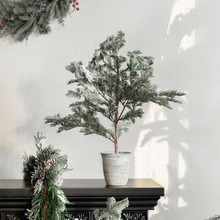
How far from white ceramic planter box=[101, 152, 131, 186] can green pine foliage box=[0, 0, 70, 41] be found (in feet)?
2.87

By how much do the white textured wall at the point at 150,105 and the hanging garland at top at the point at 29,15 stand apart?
0.05 meters

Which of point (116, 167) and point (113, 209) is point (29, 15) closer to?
point (116, 167)

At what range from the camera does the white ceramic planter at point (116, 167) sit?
1.71 m

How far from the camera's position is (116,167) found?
1.71 metres

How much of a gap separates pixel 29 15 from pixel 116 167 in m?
1.02

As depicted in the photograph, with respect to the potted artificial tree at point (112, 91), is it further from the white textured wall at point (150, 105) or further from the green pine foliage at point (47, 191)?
the white textured wall at point (150, 105)

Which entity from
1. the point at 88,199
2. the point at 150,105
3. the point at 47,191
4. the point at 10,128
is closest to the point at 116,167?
the point at 88,199

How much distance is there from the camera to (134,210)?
168 cm

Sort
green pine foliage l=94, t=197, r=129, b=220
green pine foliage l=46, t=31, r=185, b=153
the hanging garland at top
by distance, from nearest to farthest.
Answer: green pine foliage l=94, t=197, r=129, b=220 → green pine foliage l=46, t=31, r=185, b=153 → the hanging garland at top

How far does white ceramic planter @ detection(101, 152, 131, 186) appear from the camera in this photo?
1.71m

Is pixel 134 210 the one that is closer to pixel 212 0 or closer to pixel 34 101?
pixel 34 101

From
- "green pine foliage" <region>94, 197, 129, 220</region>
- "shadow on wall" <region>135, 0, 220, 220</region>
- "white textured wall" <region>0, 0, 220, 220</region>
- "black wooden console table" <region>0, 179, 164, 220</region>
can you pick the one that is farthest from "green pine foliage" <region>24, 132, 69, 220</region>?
"shadow on wall" <region>135, 0, 220, 220</region>

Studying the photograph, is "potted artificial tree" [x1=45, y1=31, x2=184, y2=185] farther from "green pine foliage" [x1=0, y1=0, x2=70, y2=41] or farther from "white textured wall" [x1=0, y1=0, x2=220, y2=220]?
"green pine foliage" [x1=0, y1=0, x2=70, y2=41]

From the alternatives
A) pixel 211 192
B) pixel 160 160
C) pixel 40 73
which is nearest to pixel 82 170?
pixel 160 160
